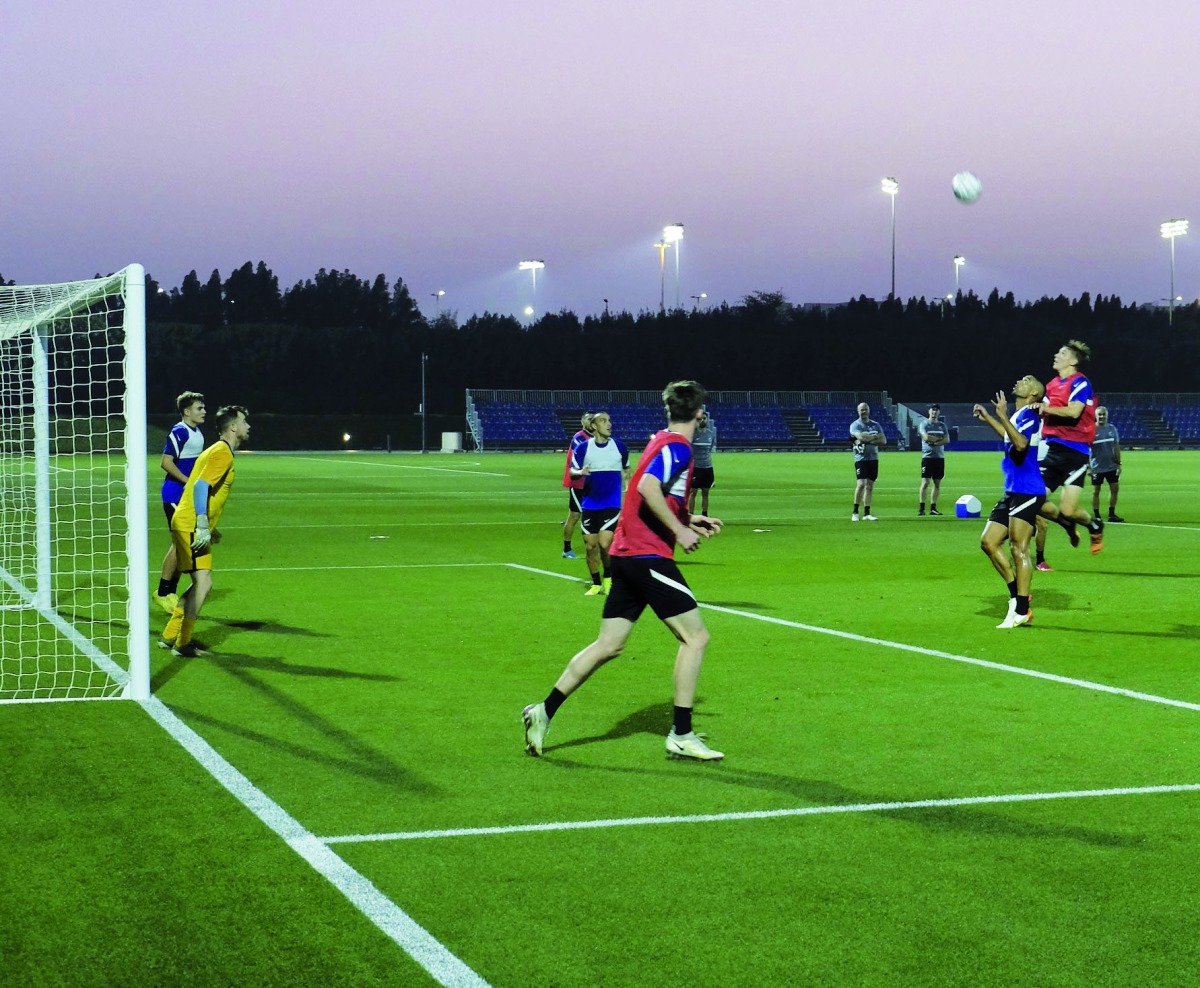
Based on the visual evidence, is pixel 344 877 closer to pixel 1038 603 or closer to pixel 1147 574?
pixel 1038 603

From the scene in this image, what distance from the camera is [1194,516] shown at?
90.9ft

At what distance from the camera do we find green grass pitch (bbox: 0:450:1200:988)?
479 centimetres

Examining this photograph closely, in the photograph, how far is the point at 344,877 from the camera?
18.1ft

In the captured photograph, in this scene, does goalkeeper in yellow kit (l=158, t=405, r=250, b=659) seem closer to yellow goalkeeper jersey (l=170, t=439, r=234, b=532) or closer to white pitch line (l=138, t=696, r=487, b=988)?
yellow goalkeeper jersey (l=170, t=439, r=234, b=532)

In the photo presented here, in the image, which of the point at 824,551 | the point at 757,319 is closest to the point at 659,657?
the point at 824,551

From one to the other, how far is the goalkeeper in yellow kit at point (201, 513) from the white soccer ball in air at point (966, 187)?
3960 centimetres

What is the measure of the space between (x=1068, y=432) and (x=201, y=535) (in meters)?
8.62

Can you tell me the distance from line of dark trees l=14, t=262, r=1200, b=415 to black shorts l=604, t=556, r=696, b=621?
82.2 metres

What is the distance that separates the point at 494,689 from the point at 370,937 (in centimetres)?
475

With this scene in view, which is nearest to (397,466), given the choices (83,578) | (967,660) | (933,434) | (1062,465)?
(933,434)

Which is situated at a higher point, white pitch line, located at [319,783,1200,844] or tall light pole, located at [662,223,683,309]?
tall light pole, located at [662,223,683,309]

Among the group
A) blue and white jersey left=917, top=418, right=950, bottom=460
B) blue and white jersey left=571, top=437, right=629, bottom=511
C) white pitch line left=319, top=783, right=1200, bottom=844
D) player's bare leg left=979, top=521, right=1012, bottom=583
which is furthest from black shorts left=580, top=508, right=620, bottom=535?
blue and white jersey left=917, top=418, right=950, bottom=460

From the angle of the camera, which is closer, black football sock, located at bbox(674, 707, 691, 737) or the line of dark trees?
black football sock, located at bbox(674, 707, 691, 737)

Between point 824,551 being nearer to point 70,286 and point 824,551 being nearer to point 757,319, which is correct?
point 70,286
